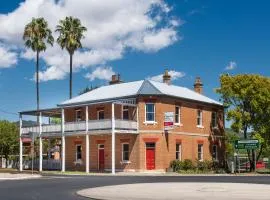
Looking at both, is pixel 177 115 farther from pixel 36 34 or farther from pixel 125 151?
pixel 36 34

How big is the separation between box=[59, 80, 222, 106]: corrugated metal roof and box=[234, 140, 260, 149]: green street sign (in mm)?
7035

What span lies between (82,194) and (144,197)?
9.39ft

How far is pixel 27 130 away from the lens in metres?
52.2

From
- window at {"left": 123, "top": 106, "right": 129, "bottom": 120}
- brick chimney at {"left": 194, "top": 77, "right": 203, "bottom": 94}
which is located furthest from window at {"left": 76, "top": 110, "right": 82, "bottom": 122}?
brick chimney at {"left": 194, "top": 77, "right": 203, "bottom": 94}

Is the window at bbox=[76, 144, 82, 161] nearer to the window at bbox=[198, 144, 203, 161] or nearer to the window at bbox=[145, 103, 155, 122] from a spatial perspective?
the window at bbox=[145, 103, 155, 122]

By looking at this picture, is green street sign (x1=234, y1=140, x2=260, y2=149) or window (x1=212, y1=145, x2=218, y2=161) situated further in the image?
window (x1=212, y1=145, x2=218, y2=161)

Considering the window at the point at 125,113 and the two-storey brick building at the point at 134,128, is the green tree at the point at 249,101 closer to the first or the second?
the two-storey brick building at the point at 134,128

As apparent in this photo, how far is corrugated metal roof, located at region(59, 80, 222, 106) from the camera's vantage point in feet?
153

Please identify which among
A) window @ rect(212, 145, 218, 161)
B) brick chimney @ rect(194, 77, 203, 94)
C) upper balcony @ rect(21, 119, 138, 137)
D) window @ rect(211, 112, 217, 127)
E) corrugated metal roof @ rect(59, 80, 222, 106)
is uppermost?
brick chimney @ rect(194, 77, 203, 94)

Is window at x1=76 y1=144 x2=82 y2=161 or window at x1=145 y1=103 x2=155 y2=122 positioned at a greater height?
window at x1=145 y1=103 x2=155 y2=122

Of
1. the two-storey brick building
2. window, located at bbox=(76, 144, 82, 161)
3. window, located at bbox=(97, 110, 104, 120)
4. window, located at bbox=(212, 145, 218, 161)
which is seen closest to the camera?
the two-storey brick building

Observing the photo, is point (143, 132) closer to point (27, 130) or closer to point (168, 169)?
point (168, 169)

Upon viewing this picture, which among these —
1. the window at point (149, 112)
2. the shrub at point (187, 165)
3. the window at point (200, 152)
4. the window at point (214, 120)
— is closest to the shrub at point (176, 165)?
the shrub at point (187, 165)

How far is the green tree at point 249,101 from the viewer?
1854 inches
